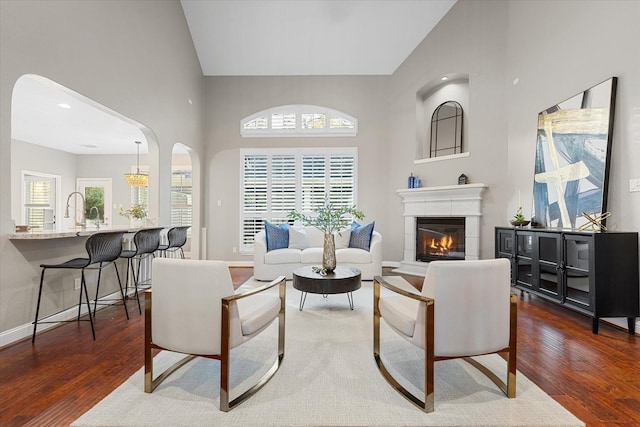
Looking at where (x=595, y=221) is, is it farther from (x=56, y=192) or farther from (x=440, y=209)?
(x=56, y=192)

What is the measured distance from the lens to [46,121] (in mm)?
5848

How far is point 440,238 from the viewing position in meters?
5.59

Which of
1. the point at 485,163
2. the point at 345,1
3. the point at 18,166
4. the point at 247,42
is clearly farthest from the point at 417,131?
the point at 18,166

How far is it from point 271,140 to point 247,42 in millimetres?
1820

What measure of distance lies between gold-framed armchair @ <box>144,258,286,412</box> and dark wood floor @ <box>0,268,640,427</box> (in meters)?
0.49

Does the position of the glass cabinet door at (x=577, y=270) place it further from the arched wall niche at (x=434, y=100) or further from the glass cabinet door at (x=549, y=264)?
the arched wall niche at (x=434, y=100)

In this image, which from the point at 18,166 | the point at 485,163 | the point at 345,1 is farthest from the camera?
the point at 18,166

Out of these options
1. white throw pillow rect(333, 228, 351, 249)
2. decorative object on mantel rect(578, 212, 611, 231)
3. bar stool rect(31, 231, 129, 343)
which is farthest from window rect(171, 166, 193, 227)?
decorative object on mantel rect(578, 212, 611, 231)

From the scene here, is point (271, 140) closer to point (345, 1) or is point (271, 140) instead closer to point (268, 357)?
point (345, 1)

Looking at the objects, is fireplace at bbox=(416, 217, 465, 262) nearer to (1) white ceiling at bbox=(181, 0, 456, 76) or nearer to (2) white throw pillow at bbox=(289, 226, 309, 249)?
(2) white throw pillow at bbox=(289, 226, 309, 249)

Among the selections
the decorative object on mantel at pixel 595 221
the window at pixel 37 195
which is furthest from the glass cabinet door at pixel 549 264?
the window at pixel 37 195

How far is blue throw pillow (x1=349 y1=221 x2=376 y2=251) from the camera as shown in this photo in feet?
16.6

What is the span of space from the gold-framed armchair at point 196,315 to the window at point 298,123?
503 cm

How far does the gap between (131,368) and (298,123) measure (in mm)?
5257
